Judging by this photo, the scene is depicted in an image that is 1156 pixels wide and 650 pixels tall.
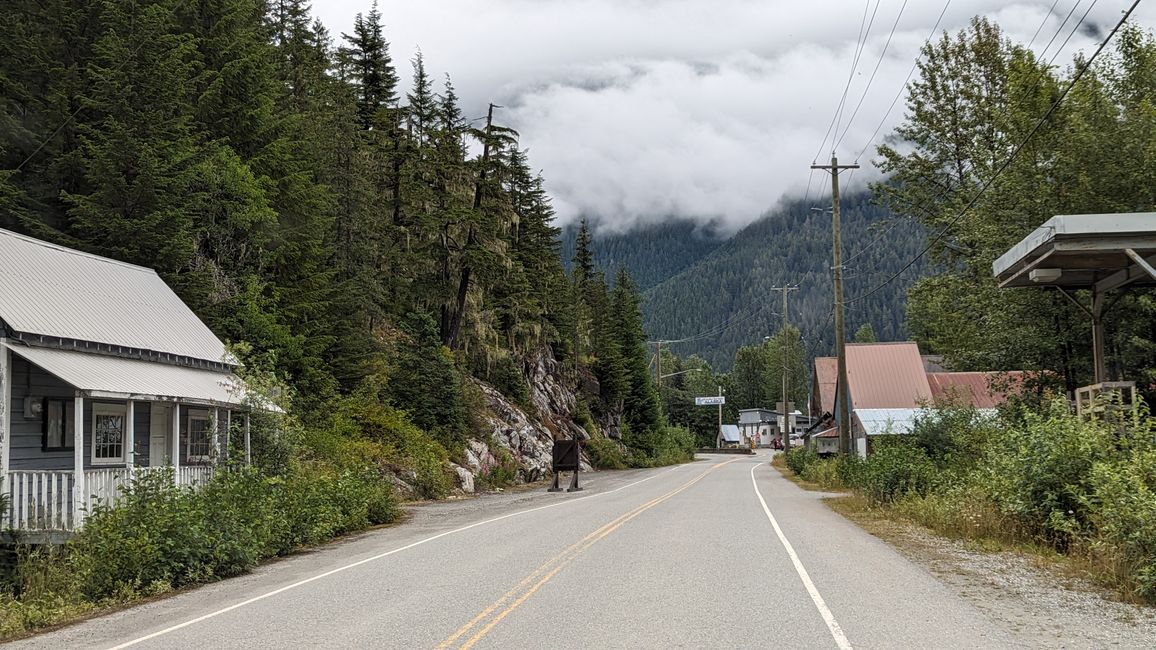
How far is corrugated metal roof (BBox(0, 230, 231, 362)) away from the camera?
16484mm

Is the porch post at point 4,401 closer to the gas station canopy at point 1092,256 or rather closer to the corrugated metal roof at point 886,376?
the gas station canopy at point 1092,256

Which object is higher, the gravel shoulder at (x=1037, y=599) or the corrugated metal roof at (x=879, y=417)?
the corrugated metal roof at (x=879, y=417)

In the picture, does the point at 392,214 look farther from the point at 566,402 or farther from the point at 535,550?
the point at 535,550

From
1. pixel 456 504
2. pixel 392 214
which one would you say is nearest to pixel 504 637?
pixel 456 504

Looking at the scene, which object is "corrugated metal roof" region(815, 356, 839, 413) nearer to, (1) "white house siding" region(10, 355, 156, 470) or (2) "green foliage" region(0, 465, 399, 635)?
(2) "green foliage" region(0, 465, 399, 635)

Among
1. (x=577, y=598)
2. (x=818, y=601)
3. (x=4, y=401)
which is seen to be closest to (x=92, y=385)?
(x=4, y=401)

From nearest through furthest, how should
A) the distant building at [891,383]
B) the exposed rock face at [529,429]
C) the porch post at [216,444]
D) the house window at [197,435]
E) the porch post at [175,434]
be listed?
the porch post at [175,434], the porch post at [216,444], the house window at [197,435], the exposed rock face at [529,429], the distant building at [891,383]

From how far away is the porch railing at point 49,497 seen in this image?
47.2ft

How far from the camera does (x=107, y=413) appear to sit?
18.2m

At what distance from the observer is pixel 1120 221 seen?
1669 cm

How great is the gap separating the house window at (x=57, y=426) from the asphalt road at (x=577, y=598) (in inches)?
212

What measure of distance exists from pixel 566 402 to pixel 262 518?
1772 inches

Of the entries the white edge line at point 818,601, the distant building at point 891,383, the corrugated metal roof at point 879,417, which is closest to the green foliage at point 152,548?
the white edge line at point 818,601

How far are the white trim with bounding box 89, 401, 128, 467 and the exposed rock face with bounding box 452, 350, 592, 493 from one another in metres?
15.8
